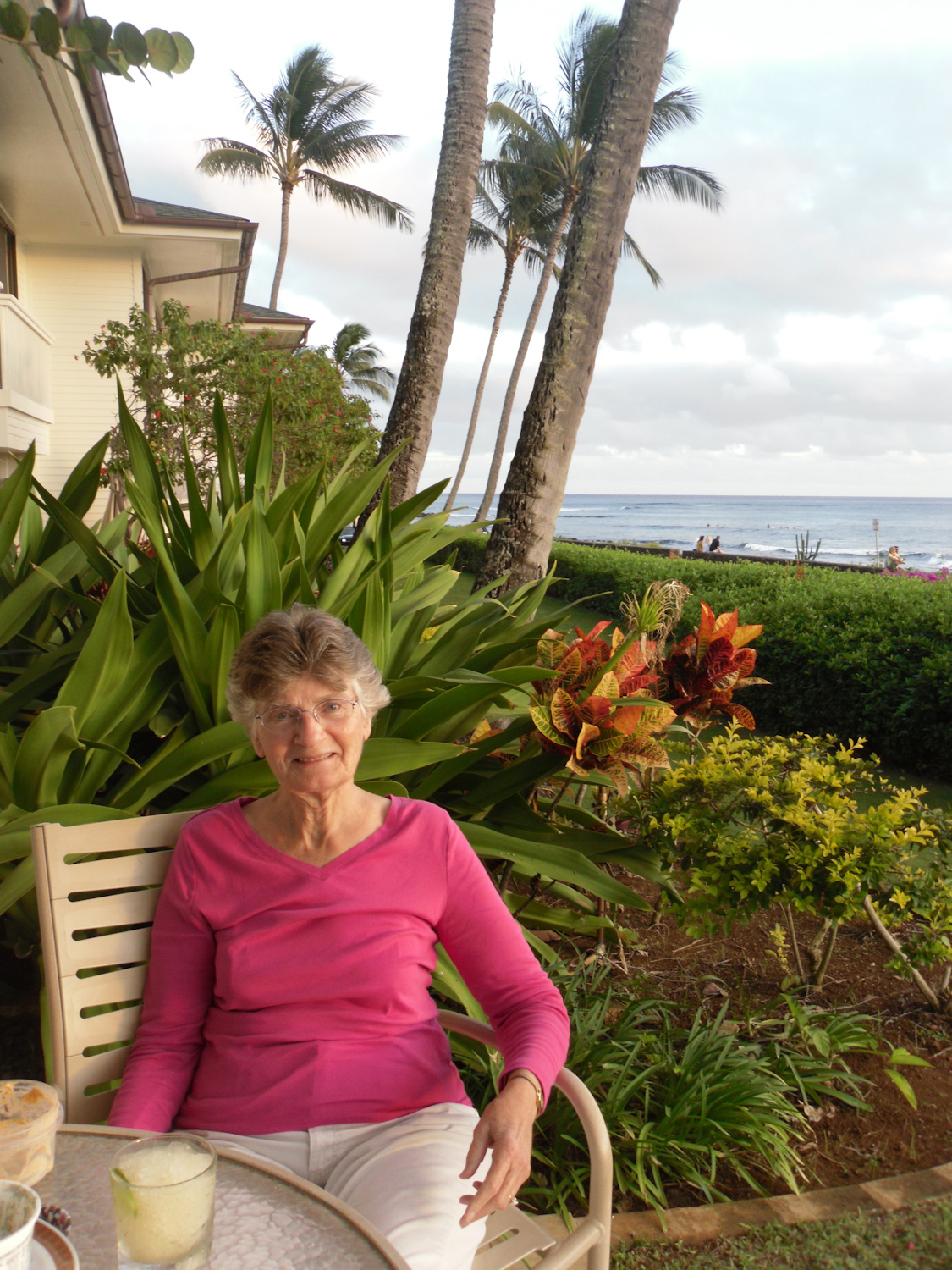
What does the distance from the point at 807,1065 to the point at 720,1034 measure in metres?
0.25

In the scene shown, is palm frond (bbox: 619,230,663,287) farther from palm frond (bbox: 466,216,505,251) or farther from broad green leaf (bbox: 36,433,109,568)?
broad green leaf (bbox: 36,433,109,568)

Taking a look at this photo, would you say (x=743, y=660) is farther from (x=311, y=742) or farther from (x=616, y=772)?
(x=311, y=742)

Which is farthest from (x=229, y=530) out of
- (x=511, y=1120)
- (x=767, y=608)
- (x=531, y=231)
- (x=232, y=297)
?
(x=531, y=231)

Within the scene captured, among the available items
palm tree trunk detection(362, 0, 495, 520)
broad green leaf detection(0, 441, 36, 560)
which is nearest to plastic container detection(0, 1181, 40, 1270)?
broad green leaf detection(0, 441, 36, 560)

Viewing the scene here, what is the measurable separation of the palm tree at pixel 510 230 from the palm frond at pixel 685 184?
3.55 meters

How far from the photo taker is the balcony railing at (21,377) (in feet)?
31.1

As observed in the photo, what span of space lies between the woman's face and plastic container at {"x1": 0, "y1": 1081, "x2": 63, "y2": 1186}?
69 centimetres

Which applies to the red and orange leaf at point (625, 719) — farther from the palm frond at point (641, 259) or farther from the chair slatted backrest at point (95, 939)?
the palm frond at point (641, 259)

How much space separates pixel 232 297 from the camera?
58.4ft

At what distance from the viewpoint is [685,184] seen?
3142 centimetres

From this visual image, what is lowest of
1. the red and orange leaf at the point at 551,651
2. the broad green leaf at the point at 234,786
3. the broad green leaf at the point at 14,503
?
the broad green leaf at the point at 234,786

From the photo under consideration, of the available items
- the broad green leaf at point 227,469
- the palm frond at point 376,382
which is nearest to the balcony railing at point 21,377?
the broad green leaf at point 227,469

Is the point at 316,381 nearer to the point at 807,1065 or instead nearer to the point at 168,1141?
the point at 807,1065

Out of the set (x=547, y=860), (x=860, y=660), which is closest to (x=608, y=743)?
(x=547, y=860)
